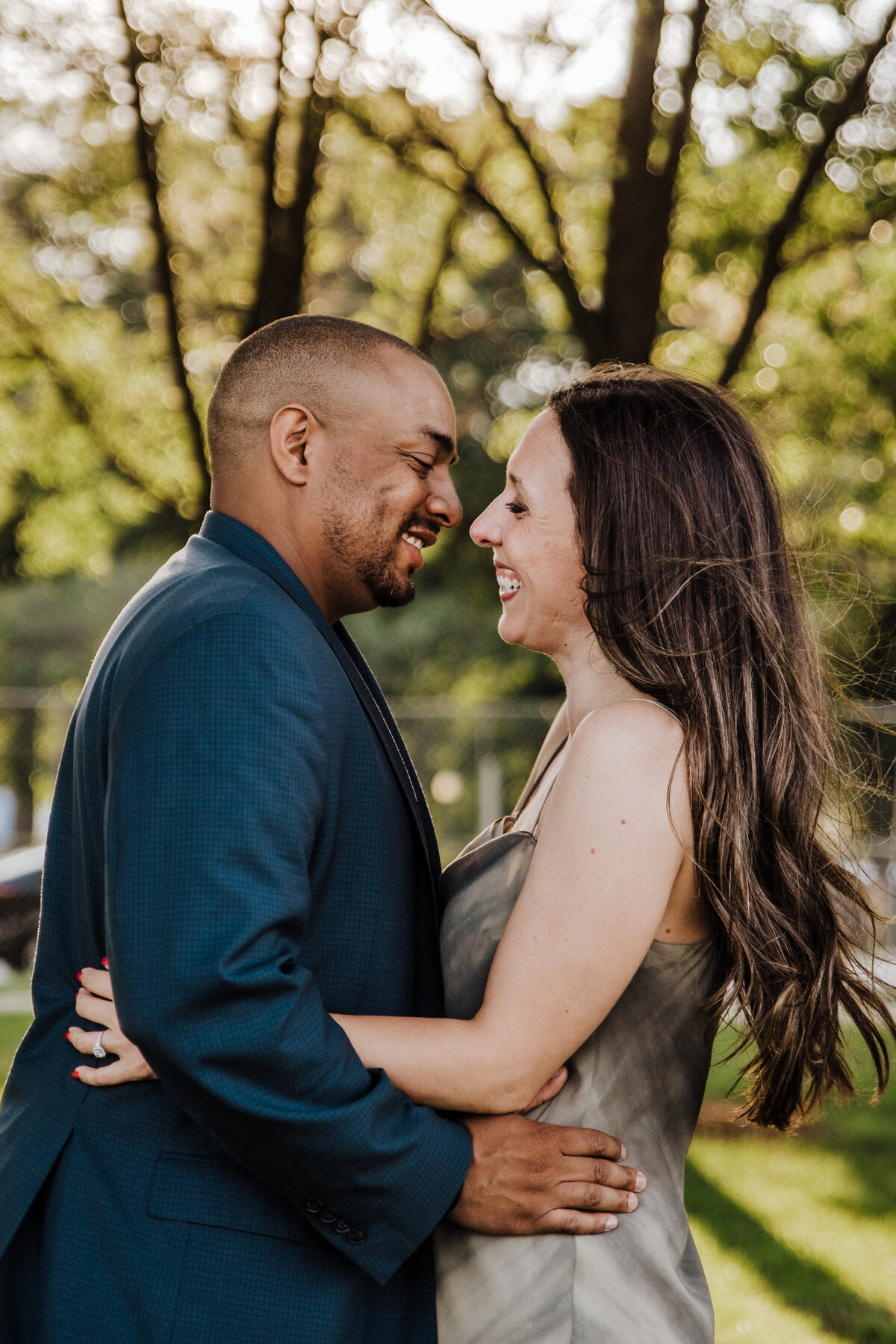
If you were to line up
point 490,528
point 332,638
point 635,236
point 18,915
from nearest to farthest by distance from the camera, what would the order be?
point 332,638, point 490,528, point 635,236, point 18,915

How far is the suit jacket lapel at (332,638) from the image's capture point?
2.28 meters

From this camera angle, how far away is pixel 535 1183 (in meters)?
2.02

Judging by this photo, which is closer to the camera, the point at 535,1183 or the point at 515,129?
the point at 535,1183

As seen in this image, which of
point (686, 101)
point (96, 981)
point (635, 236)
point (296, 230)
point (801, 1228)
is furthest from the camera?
point (296, 230)

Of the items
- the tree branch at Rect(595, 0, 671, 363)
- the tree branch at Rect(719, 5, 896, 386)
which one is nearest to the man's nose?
the tree branch at Rect(595, 0, 671, 363)

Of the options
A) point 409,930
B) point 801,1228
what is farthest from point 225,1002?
point 801,1228

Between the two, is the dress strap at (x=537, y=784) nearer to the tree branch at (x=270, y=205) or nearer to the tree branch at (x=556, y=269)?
the tree branch at (x=556, y=269)

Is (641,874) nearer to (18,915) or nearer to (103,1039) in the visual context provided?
(103,1039)

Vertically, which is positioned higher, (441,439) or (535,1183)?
(441,439)

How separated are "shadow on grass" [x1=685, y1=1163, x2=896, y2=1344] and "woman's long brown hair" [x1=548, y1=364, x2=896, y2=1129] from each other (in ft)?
8.73

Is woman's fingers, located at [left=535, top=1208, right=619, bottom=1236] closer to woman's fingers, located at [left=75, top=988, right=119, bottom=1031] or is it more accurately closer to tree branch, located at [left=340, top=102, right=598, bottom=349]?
woman's fingers, located at [left=75, top=988, right=119, bottom=1031]

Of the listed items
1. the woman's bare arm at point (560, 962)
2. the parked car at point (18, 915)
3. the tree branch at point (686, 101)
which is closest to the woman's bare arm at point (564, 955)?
the woman's bare arm at point (560, 962)

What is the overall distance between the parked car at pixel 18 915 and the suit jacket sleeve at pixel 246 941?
9271 millimetres

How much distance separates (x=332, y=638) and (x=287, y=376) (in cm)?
62
